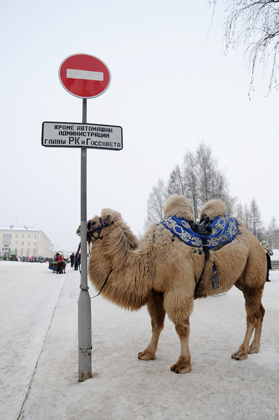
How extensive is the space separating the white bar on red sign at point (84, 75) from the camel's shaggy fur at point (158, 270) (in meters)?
1.62

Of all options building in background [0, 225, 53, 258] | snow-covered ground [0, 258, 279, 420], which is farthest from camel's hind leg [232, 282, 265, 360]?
building in background [0, 225, 53, 258]

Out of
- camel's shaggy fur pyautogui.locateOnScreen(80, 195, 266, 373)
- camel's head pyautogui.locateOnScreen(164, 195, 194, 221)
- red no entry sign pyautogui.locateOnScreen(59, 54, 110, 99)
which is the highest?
red no entry sign pyautogui.locateOnScreen(59, 54, 110, 99)

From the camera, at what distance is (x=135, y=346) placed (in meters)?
4.34

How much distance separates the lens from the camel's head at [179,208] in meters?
3.94

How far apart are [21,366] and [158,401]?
1875 millimetres

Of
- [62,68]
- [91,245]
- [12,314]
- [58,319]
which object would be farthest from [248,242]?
[12,314]

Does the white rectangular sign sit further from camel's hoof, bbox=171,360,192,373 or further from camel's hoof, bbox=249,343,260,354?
camel's hoof, bbox=249,343,260,354

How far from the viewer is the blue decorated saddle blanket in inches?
143

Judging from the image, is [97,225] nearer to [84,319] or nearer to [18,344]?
[84,319]

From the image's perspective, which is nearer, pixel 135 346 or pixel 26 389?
pixel 26 389

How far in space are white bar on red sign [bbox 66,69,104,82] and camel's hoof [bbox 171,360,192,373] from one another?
339cm

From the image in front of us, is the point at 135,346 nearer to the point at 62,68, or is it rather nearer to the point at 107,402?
the point at 107,402

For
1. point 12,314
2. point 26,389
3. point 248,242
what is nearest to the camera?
point 26,389

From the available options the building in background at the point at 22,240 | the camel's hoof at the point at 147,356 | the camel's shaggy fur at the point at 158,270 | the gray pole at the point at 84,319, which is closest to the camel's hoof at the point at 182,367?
the camel's shaggy fur at the point at 158,270
